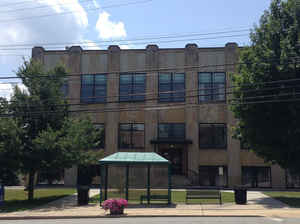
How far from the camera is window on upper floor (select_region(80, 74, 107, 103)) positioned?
37094 millimetres

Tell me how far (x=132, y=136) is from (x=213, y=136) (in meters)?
8.19

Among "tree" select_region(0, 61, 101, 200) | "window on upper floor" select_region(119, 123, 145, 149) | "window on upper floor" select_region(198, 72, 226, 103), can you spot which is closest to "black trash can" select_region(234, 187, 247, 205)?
"tree" select_region(0, 61, 101, 200)

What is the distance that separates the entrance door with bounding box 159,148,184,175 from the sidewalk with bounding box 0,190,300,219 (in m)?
15.5

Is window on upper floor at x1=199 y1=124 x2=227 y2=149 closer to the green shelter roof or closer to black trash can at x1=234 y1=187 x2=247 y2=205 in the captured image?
the green shelter roof

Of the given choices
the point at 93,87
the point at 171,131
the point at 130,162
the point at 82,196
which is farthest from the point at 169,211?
the point at 93,87

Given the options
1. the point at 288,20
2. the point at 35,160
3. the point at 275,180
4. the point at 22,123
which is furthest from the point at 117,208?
the point at 275,180

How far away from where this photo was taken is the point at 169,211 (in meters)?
17.6

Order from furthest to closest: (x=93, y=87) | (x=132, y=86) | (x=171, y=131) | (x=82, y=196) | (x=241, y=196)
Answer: (x=93, y=87) → (x=132, y=86) → (x=171, y=131) → (x=82, y=196) → (x=241, y=196)

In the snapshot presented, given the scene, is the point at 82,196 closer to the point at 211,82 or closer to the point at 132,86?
the point at 132,86

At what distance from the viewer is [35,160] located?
21.4 meters

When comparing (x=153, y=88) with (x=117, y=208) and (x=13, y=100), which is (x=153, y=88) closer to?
(x=13, y=100)

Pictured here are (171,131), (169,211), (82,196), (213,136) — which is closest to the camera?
(169,211)

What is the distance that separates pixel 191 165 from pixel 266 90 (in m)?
14.6

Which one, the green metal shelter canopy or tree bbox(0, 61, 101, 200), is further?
tree bbox(0, 61, 101, 200)
